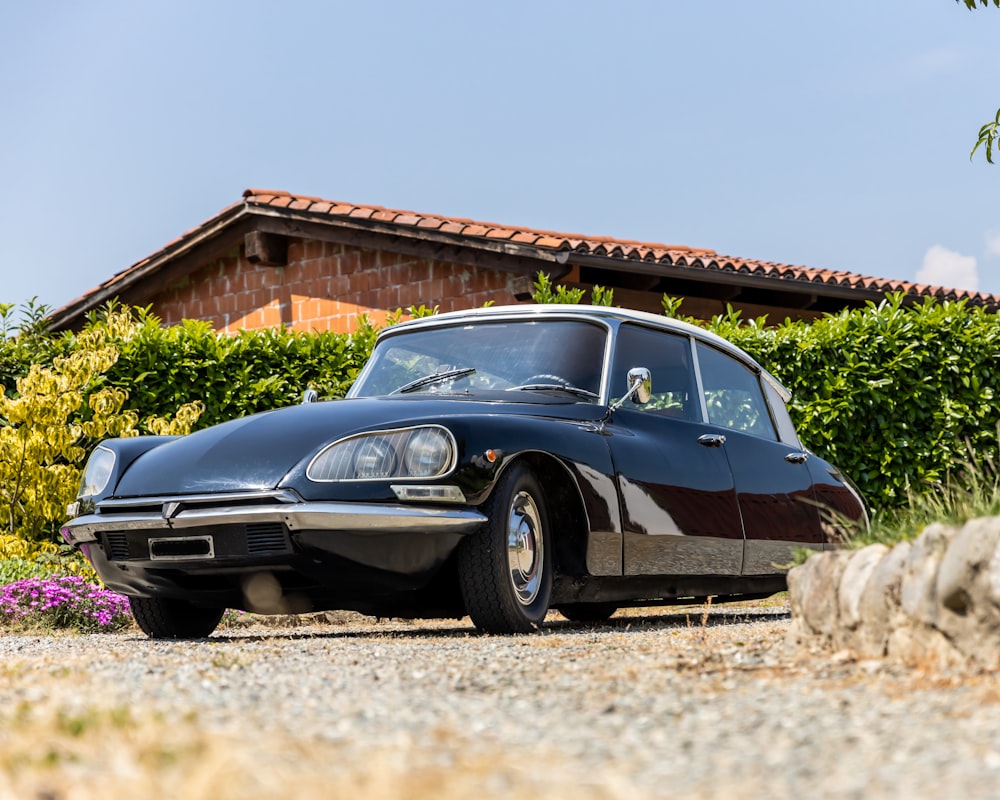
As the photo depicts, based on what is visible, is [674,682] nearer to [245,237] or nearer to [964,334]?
[964,334]

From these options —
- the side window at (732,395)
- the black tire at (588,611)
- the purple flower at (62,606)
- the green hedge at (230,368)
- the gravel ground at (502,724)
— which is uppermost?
the green hedge at (230,368)

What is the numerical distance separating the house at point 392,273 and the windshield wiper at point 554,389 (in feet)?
23.2

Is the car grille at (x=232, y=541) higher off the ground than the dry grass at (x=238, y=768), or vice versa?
the car grille at (x=232, y=541)

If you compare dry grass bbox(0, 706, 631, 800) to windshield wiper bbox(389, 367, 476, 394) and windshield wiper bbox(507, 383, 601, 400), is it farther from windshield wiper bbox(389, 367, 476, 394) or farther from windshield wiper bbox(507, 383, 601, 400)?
windshield wiper bbox(389, 367, 476, 394)

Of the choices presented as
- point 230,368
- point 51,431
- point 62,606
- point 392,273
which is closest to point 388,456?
point 62,606

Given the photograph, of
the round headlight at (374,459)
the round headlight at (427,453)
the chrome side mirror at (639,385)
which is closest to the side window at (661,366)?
the chrome side mirror at (639,385)

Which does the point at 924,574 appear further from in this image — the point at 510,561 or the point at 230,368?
the point at 230,368

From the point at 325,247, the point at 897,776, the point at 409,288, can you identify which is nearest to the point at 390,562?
the point at 897,776

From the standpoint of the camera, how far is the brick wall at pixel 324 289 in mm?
15359

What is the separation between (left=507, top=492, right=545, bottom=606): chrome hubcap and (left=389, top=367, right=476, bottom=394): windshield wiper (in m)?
1.09

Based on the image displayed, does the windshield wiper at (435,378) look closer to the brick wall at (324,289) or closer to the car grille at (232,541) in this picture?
the car grille at (232,541)

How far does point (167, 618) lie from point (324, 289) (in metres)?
10.8

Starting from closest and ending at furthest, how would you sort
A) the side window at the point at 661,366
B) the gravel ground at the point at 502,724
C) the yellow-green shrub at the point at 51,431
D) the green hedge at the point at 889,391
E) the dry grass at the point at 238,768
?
the dry grass at the point at 238,768
the gravel ground at the point at 502,724
the side window at the point at 661,366
the yellow-green shrub at the point at 51,431
the green hedge at the point at 889,391

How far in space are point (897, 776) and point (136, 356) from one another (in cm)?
944
